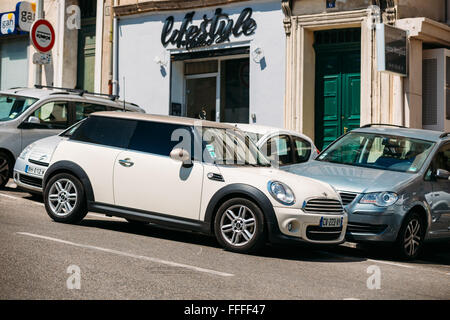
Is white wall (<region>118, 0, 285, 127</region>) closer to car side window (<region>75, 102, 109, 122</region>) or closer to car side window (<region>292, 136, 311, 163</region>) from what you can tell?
car side window (<region>75, 102, 109, 122</region>)

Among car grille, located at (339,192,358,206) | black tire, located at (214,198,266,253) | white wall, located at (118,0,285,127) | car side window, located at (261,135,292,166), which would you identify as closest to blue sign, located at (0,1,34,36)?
white wall, located at (118,0,285,127)

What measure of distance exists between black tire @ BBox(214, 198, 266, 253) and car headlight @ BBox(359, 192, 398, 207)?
1.70 meters

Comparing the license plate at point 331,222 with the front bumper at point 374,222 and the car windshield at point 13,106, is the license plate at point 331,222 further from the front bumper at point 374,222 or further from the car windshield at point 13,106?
the car windshield at point 13,106

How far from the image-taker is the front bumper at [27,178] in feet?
39.2

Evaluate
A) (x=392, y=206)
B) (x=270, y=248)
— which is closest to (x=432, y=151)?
(x=392, y=206)

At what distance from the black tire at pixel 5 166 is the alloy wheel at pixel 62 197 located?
3.80 metres

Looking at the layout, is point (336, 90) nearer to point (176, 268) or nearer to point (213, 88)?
point (213, 88)

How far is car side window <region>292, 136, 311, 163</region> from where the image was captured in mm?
12523

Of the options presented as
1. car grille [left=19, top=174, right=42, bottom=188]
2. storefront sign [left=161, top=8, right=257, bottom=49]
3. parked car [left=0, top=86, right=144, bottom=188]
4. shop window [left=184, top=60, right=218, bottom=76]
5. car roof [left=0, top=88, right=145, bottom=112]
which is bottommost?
car grille [left=19, top=174, right=42, bottom=188]

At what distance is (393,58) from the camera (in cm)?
1614

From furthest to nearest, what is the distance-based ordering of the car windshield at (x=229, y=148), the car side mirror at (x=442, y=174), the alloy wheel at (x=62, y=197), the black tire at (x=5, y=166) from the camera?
the black tire at (x=5, y=166) < the car side mirror at (x=442, y=174) < the alloy wheel at (x=62, y=197) < the car windshield at (x=229, y=148)

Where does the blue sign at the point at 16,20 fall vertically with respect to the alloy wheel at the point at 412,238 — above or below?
above

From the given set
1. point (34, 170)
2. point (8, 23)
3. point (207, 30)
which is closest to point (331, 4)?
point (207, 30)

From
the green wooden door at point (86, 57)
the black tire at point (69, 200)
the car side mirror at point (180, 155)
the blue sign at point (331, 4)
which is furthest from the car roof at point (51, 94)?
the green wooden door at point (86, 57)
